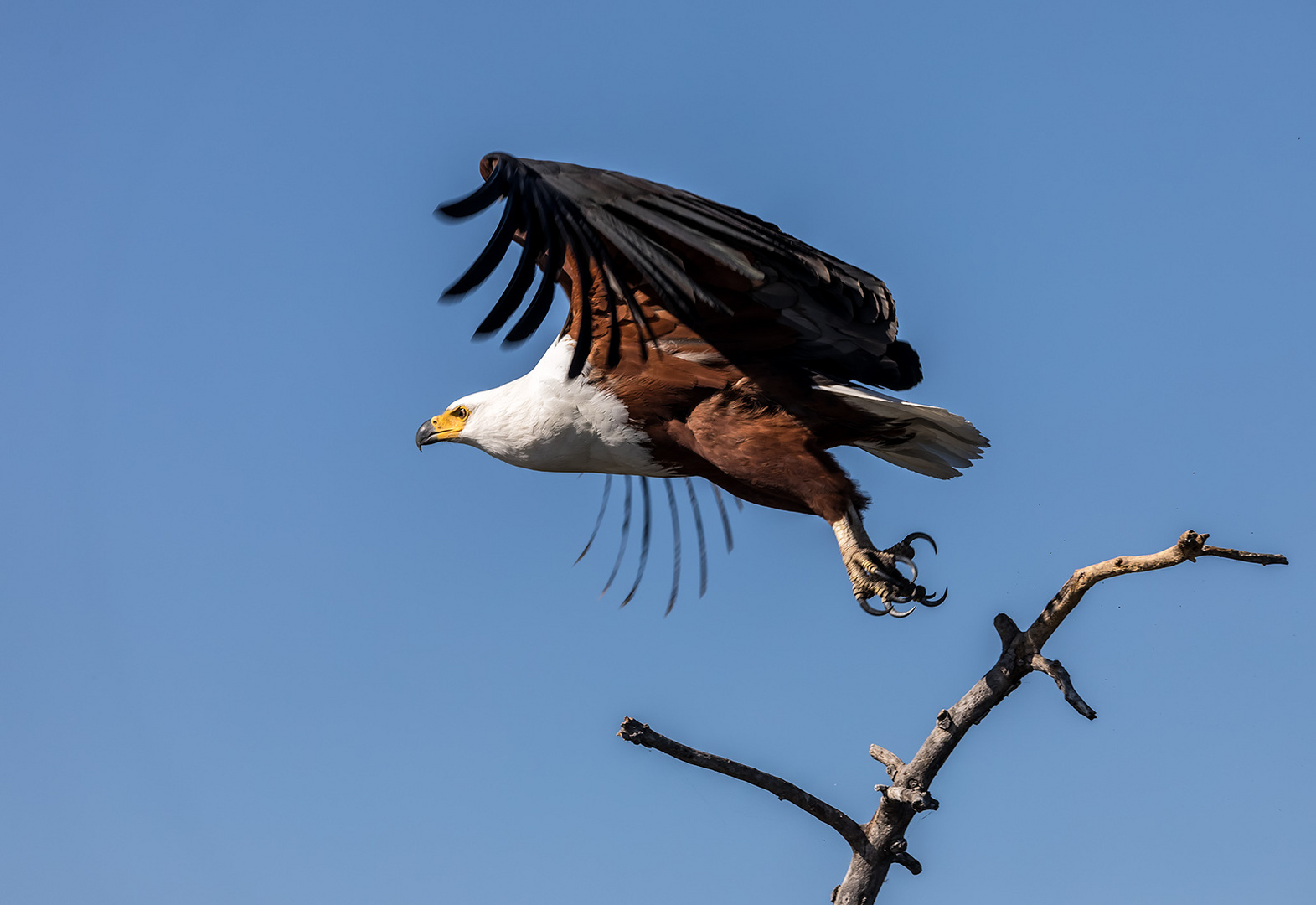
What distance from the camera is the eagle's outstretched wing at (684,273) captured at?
3.86 metres

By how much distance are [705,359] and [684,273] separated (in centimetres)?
67

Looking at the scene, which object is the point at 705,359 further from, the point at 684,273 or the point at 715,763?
the point at 715,763

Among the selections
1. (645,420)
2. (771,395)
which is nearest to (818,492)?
(771,395)

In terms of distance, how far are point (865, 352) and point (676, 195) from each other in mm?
1166

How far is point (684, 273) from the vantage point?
408 cm

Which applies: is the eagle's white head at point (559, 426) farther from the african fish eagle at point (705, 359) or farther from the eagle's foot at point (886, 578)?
the eagle's foot at point (886, 578)

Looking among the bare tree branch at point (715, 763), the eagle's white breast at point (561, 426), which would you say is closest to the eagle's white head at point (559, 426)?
the eagle's white breast at point (561, 426)

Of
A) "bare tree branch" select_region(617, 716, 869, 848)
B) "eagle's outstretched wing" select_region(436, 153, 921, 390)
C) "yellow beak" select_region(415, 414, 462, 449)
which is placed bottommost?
"bare tree branch" select_region(617, 716, 869, 848)

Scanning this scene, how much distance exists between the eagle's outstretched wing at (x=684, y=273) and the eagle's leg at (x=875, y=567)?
0.70 metres

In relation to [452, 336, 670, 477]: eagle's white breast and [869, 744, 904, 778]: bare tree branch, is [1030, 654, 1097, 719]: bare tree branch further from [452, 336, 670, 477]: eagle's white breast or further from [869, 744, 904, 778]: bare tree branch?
[452, 336, 670, 477]: eagle's white breast

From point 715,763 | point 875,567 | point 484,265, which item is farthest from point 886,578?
point 484,265

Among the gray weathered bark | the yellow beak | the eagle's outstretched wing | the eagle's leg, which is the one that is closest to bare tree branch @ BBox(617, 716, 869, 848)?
the gray weathered bark

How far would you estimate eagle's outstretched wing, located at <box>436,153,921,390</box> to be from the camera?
152 inches

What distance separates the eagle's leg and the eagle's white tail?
446 millimetres
